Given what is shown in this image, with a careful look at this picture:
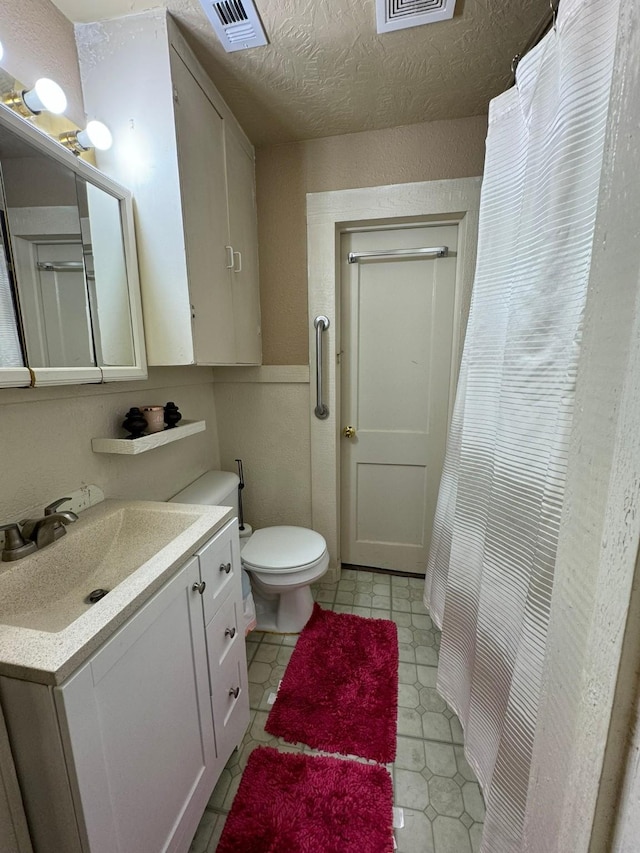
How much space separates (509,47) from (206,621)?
6.84ft

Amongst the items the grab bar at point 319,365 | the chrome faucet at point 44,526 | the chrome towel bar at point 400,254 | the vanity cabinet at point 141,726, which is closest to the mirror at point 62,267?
the chrome faucet at point 44,526

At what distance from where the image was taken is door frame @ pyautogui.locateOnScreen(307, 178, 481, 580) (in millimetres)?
1613

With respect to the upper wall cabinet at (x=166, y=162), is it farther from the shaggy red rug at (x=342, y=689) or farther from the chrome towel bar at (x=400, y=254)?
the shaggy red rug at (x=342, y=689)

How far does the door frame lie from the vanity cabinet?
911mm

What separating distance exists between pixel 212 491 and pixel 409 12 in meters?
1.81

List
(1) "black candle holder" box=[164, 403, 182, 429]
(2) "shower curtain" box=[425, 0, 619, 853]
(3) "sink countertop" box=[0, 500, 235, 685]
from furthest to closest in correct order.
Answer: (1) "black candle holder" box=[164, 403, 182, 429] < (2) "shower curtain" box=[425, 0, 619, 853] < (3) "sink countertop" box=[0, 500, 235, 685]

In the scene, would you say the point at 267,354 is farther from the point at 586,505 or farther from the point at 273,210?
the point at 586,505

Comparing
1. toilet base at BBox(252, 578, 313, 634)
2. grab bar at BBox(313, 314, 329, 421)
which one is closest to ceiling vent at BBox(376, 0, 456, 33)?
grab bar at BBox(313, 314, 329, 421)

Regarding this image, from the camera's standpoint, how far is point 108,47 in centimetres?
104

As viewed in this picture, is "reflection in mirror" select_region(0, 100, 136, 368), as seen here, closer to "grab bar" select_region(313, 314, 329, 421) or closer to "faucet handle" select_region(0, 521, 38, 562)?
"faucet handle" select_region(0, 521, 38, 562)

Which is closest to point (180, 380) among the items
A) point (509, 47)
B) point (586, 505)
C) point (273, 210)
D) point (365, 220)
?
point (273, 210)

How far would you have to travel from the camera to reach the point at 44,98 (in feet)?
2.79

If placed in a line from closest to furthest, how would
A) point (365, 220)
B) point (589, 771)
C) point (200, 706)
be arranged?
point (589, 771) → point (200, 706) → point (365, 220)

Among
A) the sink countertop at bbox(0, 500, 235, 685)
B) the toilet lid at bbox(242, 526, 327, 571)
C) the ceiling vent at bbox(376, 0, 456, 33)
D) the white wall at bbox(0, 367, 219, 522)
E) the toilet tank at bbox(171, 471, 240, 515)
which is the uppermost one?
the ceiling vent at bbox(376, 0, 456, 33)
